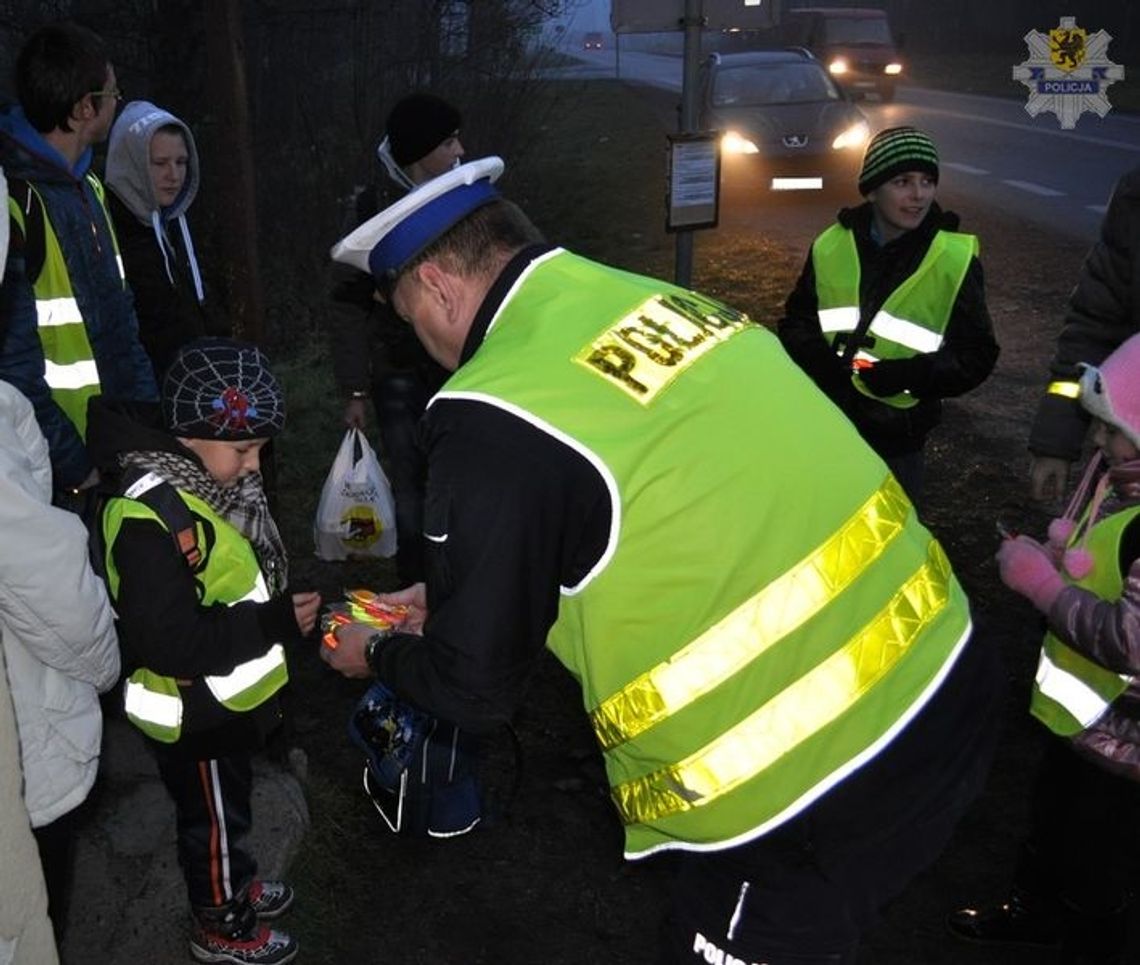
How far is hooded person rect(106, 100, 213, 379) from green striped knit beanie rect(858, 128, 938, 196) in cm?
236

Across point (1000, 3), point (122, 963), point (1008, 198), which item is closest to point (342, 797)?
point (122, 963)

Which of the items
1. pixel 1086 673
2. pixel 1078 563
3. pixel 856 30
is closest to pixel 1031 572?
pixel 1078 563

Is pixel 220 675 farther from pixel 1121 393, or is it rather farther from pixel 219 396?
pixel 1121 393

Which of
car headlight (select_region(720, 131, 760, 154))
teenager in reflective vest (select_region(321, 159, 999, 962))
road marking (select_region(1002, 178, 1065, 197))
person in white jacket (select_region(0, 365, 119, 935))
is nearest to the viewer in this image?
teenager in reflective vest (select_region(321, 159, 999, 962))

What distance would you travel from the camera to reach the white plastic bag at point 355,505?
4.50 metres

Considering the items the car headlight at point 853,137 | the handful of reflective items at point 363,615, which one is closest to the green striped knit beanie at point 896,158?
the handful of reflective items at point 363,615

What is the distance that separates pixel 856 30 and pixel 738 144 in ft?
41.6

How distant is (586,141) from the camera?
2106cm

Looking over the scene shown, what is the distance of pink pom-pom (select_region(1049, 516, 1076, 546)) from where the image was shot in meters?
2.91

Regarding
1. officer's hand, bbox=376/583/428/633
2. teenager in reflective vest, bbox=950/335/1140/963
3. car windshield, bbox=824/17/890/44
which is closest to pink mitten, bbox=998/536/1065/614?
teenager in reflective vest, bbox=950/335/1140/963

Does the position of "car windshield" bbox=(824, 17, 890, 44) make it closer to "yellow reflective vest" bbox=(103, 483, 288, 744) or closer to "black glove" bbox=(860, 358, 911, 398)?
"black glove" bbox=(860, 358, 911, 398)

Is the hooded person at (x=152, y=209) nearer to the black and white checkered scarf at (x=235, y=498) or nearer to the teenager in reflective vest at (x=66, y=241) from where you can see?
the teenager in reflective vest at (x=66, y=241)

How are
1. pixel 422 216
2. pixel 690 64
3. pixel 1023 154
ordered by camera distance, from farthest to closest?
1. pixel 1023 154
2. pixel 690 64
3. pixel 422 216

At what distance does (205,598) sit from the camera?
8.95 ft
